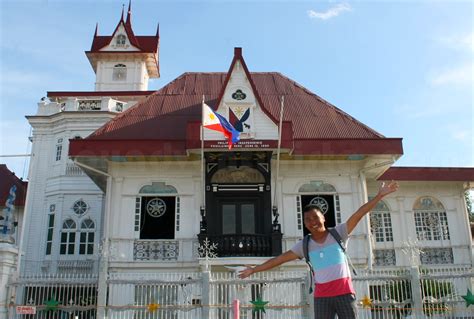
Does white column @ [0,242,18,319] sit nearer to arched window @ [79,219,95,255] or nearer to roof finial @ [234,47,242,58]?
roof finial @ [234,47,242,58]

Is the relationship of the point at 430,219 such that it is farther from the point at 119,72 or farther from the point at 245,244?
the point at 119,72

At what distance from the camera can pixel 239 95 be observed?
1717 cm

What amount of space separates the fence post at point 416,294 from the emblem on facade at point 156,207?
354 inches

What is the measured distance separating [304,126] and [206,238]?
582 centimetres

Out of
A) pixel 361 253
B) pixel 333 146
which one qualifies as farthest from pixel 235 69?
pixel 361 253

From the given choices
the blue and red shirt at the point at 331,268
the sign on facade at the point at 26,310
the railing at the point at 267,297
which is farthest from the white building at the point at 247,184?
the blue and red shirt at the point at 331,268

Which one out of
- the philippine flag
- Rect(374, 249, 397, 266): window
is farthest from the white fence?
Rect(374, 249, 397, 266): window

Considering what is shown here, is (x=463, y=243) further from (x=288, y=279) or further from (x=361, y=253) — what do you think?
(x=288, y=279)

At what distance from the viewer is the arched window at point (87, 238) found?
2238 centimetres

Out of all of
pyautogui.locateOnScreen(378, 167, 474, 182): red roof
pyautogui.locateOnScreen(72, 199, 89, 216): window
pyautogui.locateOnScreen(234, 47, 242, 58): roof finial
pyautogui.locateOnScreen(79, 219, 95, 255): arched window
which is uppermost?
pyautogui.locateOnScreen(234, 47, 242, 58): roof finial

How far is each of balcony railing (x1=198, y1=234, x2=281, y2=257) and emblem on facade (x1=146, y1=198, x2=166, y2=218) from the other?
2.06 metres

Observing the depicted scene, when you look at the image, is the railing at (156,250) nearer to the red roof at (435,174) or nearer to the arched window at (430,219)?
the red roof at (435,174)

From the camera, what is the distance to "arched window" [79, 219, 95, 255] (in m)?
22.4

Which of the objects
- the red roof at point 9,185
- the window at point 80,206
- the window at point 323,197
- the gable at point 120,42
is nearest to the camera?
the window at point 323,197
